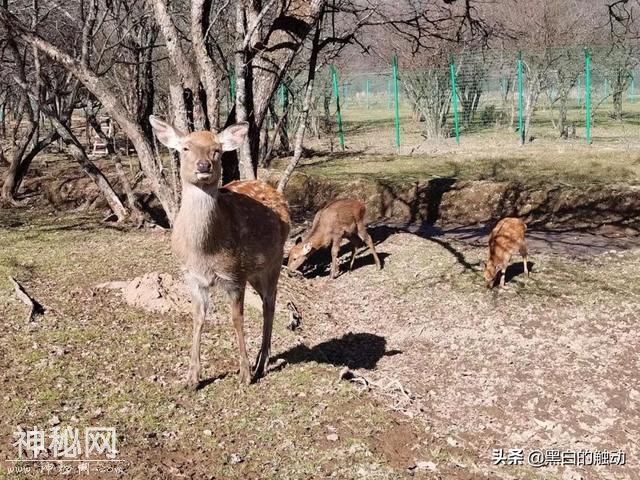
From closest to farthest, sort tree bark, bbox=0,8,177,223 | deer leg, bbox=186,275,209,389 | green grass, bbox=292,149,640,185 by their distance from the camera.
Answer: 1. deer leg, bbox=186,275,209,389
2. tree bark, bbox=0,8,177,223
3. green grass, bbox=292,149,640,185

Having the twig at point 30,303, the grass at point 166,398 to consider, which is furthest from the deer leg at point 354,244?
the twig at point 30,303

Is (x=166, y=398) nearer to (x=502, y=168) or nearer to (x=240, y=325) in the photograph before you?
(x=240, y=325)

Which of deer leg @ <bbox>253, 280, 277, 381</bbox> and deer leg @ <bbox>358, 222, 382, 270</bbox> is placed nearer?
deer leg @ <bbox>253, 280, 277, 381</bbox>

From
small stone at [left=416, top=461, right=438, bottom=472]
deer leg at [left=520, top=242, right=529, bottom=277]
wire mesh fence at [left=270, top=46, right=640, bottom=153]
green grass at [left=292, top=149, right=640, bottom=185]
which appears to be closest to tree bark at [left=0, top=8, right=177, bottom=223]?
deer leg at [left=520, top=242, right=529, bottom=277]

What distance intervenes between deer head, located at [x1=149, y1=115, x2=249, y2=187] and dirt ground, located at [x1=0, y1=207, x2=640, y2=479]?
1.65 metres

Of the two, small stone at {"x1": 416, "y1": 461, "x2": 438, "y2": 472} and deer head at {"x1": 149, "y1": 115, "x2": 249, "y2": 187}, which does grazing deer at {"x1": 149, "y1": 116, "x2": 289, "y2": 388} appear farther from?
small stone at {"x1": 416, "y1": 461, "x2": 438, "y2": 472}

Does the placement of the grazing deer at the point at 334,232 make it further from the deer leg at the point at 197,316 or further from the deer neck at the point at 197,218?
the deer neck at the point at 197,218

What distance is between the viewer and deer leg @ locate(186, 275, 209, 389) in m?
5.00

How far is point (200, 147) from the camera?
4574 millimetres

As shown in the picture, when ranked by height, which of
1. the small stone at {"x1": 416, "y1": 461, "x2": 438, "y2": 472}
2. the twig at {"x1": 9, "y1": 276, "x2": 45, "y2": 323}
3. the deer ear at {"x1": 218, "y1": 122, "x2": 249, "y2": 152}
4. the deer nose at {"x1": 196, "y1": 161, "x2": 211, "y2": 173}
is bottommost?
the small stone at {"x1": 416, "y1": 461, "x2": 438, "y2": 472}

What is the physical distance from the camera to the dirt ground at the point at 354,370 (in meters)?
4.49

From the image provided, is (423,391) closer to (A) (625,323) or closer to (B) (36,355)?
(A) (625,323)

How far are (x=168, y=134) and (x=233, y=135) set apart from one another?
45 cm

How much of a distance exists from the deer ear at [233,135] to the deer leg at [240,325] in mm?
1051
